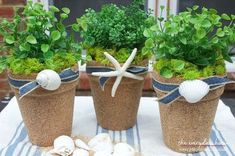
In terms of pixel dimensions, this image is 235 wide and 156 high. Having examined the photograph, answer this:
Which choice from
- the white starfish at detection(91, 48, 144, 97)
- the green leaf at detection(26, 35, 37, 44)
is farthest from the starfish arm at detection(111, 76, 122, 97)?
the green leaf at detection(26, 35, 37, 44)

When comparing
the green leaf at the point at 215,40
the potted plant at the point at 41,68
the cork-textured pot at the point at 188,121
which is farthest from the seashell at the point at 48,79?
the green leaf at the point at 215,40

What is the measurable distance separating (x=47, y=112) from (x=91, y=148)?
133 millimetres

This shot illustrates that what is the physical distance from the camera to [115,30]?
2.98 feet

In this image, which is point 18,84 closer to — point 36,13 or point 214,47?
point 36,13

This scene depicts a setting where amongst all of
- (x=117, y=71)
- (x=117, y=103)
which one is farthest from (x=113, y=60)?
(x=117, y=103)

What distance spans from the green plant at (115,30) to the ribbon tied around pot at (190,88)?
0.14 meters

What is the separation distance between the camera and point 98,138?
866mm

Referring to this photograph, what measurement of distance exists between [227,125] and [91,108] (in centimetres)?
40

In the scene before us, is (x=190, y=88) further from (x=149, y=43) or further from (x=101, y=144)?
(x=101, y=144)

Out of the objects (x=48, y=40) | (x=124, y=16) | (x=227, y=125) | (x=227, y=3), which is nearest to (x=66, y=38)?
(x=48, y=40)

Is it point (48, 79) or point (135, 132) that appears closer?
point (48, 79)

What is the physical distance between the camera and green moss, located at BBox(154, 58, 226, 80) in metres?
0.80

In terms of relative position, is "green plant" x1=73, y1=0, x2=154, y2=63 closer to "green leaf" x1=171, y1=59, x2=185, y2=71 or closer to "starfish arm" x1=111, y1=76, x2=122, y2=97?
"starfish arm" x1=111, y1=76, x2=122, y2=97

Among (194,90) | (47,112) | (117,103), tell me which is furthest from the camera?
(117,103)
